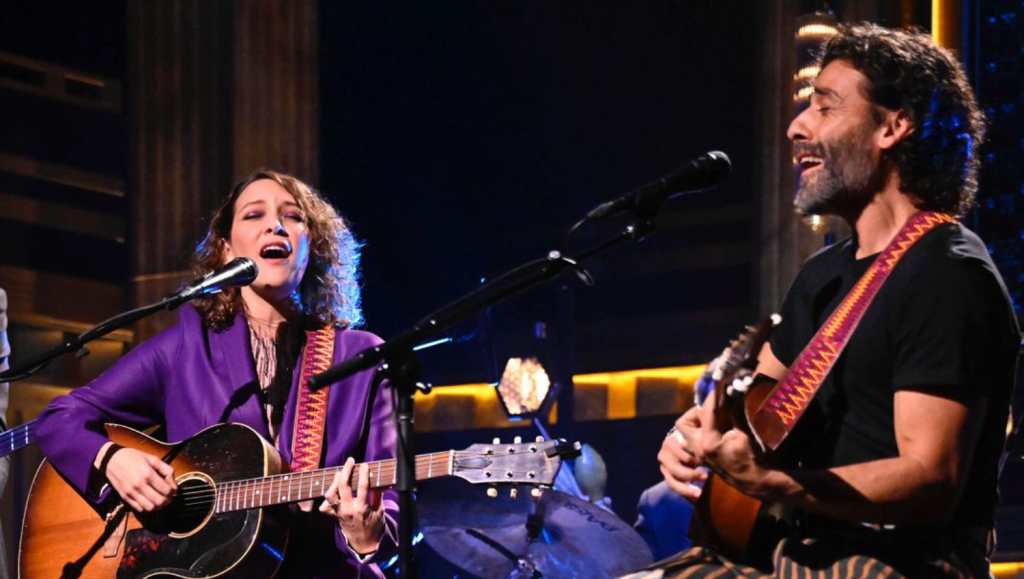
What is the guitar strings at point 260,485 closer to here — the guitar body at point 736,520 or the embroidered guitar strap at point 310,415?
the embroidered guitar strap at point 310,415

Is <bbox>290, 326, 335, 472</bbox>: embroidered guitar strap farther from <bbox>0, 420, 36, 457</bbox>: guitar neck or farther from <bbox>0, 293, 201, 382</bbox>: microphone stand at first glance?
<bbox>0, 420, 36, 457</bbox>: guitar neck

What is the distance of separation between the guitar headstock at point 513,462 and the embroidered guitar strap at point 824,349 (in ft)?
2.76

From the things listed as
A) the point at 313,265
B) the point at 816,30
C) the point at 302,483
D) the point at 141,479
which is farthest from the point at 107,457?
the point at 816,30

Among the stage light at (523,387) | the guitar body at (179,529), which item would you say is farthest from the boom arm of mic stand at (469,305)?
the stage light at (523,387)

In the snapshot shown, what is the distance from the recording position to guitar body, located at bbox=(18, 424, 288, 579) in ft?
13.6

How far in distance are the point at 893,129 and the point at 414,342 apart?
1.31 meters

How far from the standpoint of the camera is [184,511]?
4348mm

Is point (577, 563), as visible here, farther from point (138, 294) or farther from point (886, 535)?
point (138, 294)

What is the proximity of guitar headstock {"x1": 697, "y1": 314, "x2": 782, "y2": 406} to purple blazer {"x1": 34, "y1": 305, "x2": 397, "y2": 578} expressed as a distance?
1.66 m

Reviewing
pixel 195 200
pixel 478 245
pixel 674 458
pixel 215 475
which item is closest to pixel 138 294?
pixel 195 200

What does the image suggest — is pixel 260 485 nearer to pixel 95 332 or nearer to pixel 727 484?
pixel 95 332

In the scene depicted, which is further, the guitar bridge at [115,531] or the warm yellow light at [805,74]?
the warm yellow light at [805,74]

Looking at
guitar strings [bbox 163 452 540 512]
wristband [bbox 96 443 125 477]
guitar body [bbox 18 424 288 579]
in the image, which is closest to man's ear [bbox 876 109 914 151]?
guitar strings [bbox 163 452 540 512]

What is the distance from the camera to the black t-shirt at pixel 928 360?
282 cm
